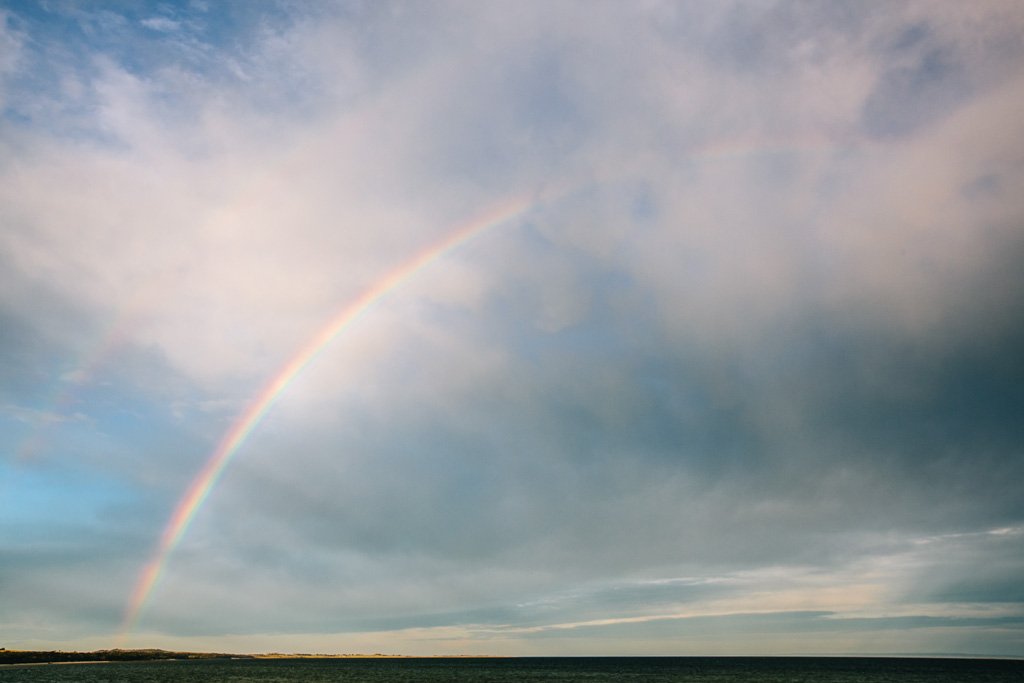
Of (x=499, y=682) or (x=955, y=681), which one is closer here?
(x=499, y=682)

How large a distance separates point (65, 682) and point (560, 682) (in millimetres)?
104978

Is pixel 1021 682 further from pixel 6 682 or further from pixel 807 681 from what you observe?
pixel 6 682

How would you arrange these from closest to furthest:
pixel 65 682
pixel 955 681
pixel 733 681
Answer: pixel 65 682 → pixel 733 681 → pixel 955 681

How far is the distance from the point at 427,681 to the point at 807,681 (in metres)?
90.6

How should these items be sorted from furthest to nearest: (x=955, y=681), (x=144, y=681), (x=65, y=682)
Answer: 1. (x=955, y=681)
2. (x=144, y=681)
3. (x=65, y=682)

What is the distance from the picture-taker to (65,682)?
133500 millimetres

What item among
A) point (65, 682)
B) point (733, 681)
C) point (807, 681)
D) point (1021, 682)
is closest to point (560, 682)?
point (733, 681)

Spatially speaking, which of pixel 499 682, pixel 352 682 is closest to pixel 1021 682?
pixel 499 682

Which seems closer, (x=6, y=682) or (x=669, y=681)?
(x=6, y=682)

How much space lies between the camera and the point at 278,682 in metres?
141

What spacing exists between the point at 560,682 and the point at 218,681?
7483 cm

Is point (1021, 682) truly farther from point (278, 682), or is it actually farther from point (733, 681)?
point (278, 682)

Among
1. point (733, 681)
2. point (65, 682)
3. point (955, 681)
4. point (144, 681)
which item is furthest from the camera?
point (955, 681)

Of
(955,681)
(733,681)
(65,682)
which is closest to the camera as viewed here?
(65,682)
